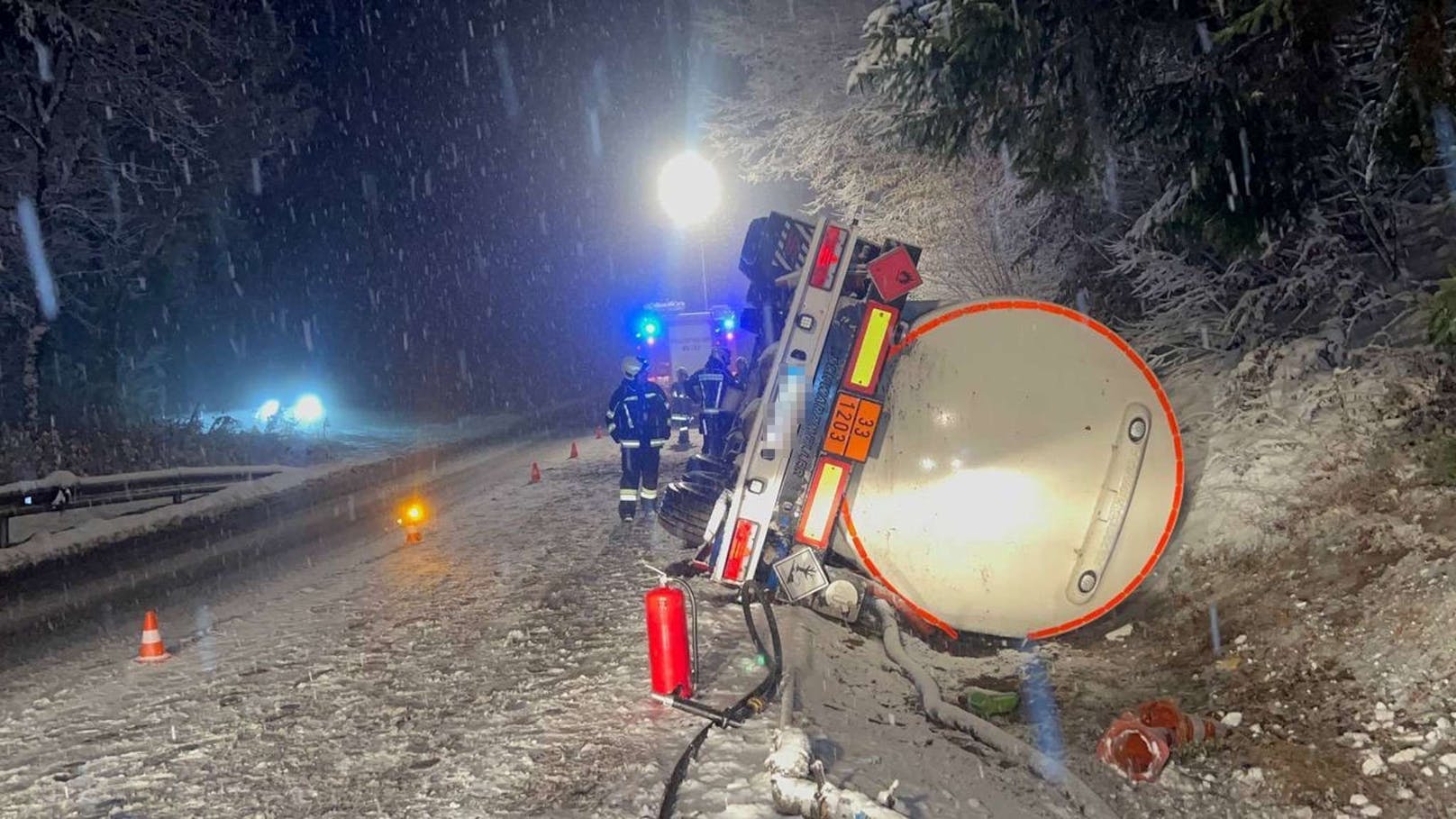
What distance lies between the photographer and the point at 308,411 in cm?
2728

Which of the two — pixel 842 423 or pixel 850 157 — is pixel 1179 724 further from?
pixel 850 157

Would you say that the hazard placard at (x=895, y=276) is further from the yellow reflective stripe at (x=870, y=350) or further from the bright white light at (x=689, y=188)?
the bright white light at (x=689, y=188)

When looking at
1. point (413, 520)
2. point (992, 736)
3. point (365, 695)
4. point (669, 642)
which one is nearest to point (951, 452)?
point (992, 736)

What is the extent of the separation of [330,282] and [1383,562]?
32862mm

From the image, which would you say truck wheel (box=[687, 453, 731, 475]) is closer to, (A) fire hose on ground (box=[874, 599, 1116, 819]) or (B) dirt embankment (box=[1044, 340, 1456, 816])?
(A) fire hose on ground (box=[874, 599, 1116, 819])

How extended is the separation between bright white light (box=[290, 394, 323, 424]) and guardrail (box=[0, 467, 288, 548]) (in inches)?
378

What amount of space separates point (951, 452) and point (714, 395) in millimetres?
8552

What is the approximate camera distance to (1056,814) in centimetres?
→ 441

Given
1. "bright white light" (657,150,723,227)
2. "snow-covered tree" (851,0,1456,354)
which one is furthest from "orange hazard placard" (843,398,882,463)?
"bright white light" (657,150,723,227)

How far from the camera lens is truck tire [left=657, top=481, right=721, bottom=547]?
7.04 m

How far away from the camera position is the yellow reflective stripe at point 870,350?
Answer: 5.52m

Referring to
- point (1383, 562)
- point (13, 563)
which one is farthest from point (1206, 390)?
point (13, 563)

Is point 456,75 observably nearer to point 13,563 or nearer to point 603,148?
point 603,148

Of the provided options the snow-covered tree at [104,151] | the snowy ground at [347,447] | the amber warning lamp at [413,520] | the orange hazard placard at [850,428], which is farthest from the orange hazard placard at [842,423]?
the snow-covered tree at [104,151]
